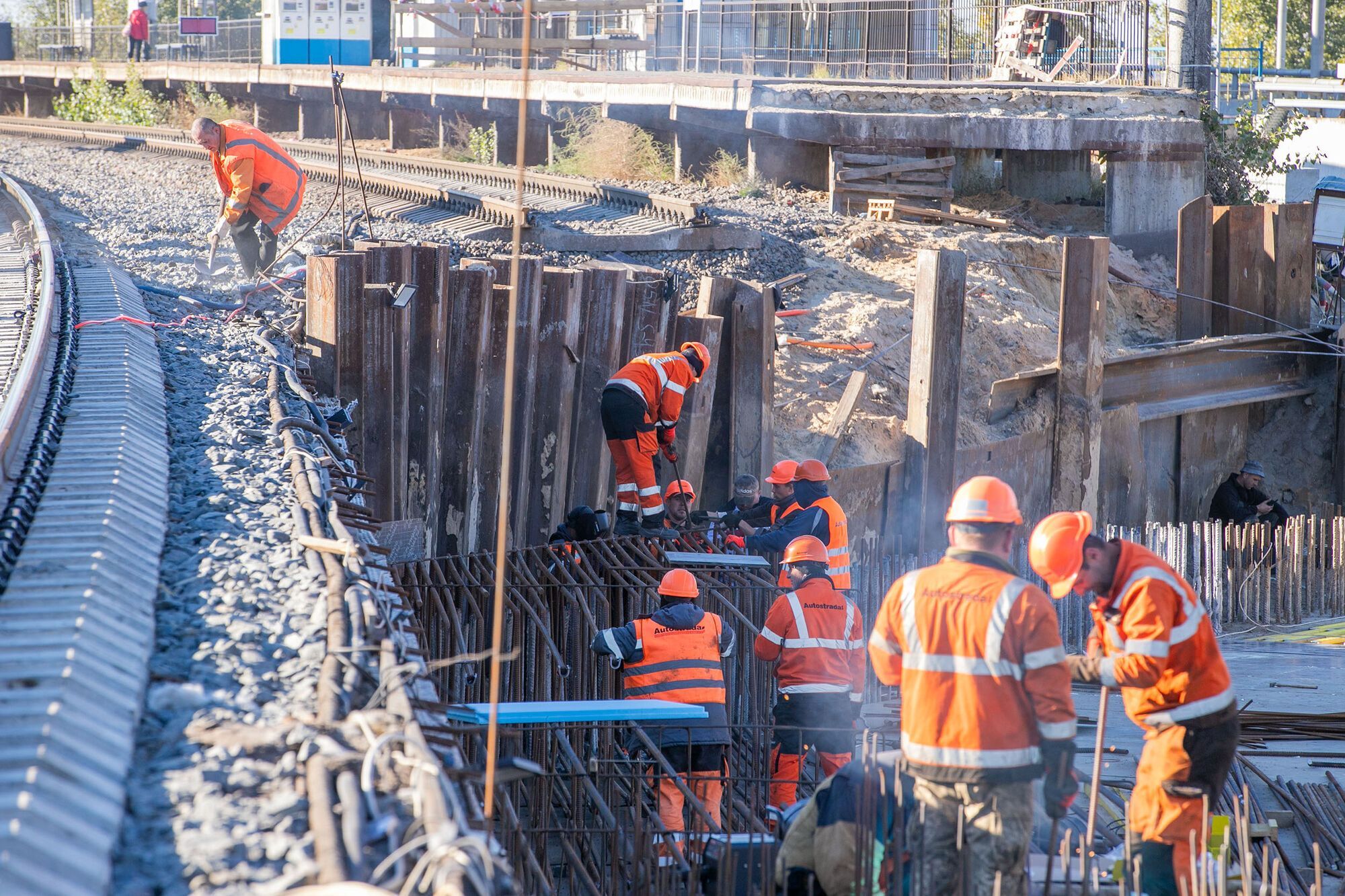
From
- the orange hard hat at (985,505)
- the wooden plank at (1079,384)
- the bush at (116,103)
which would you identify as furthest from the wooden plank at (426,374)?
the bush at (116,103)

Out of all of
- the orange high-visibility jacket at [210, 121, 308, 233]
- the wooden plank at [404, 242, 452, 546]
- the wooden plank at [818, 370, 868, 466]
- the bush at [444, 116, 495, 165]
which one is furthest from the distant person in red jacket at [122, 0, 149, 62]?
the wooden plank at [404, 242, 452, 546]

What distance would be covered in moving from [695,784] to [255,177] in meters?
6.60

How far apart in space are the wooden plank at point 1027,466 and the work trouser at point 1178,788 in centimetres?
661

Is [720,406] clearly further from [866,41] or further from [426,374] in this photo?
[866,41]

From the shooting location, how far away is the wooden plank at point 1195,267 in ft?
45.1

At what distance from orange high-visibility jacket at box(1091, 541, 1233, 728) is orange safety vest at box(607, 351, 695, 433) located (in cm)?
481

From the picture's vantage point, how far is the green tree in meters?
48.2

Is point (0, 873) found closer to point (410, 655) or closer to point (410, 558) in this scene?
point (410, 655)

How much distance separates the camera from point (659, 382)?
9.43 meters

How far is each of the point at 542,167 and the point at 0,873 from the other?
19.7 meters

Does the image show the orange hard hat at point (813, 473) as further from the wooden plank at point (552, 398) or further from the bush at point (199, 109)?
the bush at point (199, 109)

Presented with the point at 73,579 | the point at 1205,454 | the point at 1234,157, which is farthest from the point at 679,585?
the point at 1234,157

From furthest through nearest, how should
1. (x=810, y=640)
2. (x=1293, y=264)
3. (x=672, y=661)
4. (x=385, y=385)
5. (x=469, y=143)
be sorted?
(x=469, y=143), (x=1293, y=264), (x=385, y=385), (x=810, y=640), (x=672, y=661)

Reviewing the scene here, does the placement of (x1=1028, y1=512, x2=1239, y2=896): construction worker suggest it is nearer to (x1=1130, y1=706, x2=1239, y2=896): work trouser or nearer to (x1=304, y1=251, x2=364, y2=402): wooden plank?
(x1=1130, y1=706, x2=1239, y2=896): work trouser
